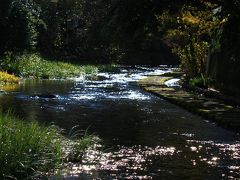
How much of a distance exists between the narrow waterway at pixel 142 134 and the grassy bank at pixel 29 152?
0.49 m

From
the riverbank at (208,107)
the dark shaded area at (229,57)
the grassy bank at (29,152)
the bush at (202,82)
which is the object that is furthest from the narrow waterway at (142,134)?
the bush at (202,82)

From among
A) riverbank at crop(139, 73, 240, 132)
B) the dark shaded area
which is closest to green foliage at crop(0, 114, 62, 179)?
riverbank at crop(139, 73, 240, 132)

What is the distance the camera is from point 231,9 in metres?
14.2

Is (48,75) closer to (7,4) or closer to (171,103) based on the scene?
(7,4)

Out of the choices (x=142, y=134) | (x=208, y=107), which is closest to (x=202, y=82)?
(x=208, y=107)

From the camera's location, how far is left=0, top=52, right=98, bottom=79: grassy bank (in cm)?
3519

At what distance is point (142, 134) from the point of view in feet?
40.9

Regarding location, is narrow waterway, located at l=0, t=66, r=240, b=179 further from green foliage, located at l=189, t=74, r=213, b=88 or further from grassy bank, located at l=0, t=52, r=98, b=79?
grassy bank, located at l=0, t=52, r=98, b=79

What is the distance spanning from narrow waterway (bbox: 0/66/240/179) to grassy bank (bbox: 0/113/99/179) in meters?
0.49

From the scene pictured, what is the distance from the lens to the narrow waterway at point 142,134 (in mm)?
8664

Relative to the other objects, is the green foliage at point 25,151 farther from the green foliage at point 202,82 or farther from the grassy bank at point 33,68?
the grassy bank at point 33,68

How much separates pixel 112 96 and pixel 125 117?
6758 millimetres

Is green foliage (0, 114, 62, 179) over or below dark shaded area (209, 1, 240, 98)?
below

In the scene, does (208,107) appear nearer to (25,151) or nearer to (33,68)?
(25,151)
